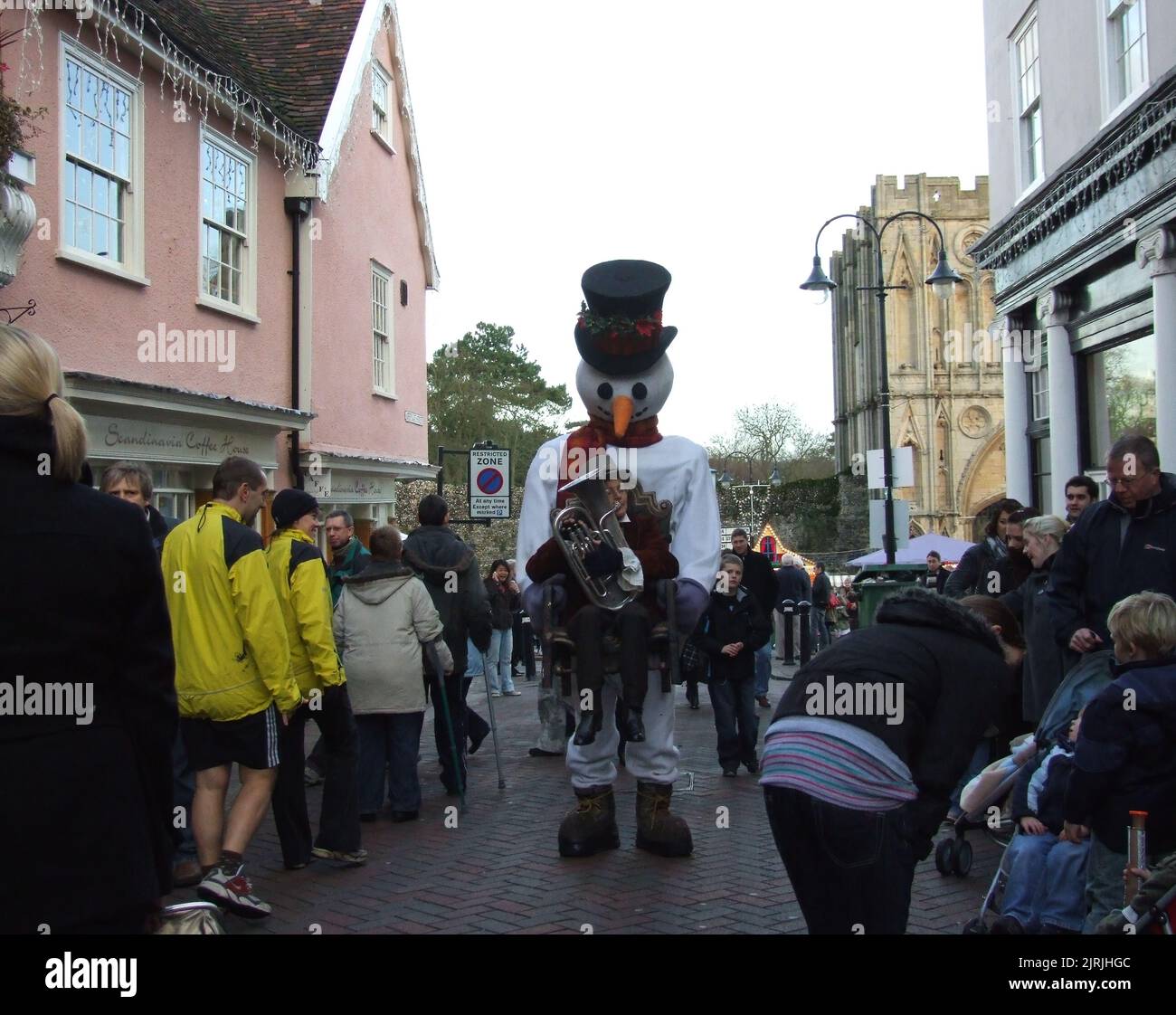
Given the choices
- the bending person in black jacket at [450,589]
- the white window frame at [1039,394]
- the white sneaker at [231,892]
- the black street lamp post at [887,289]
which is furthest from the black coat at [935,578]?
the white sneaker at [231,892]

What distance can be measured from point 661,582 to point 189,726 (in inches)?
94.6

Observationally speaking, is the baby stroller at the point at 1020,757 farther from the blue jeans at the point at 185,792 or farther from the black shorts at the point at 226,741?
the blue jeans at the point at 185,792

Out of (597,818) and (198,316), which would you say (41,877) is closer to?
(597,818)

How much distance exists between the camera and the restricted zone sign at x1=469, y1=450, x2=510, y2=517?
49.9ft

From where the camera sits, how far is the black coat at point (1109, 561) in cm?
606

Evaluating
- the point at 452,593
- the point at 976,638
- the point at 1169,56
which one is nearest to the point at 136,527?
the point at 976,638

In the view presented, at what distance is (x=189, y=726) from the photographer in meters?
5.47

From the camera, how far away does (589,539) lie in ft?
20.2

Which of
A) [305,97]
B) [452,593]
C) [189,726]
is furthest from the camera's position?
[305,97]

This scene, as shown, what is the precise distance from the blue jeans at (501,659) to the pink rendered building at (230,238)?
11.3 feet

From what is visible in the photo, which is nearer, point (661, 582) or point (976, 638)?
point (976, 638)

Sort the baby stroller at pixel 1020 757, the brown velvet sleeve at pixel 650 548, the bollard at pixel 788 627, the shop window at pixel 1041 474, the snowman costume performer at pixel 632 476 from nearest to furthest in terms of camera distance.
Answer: the baby stroller at pixel 1020 757
the brown velvet sleeve at pixel 650 548
the snowman costume performer at pixel 632 476
the shop window at pixel 1041 474
the bollard at pixel 788 627

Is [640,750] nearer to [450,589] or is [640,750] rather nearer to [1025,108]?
[450,589]

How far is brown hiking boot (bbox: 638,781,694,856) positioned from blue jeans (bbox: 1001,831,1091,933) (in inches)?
72.0
